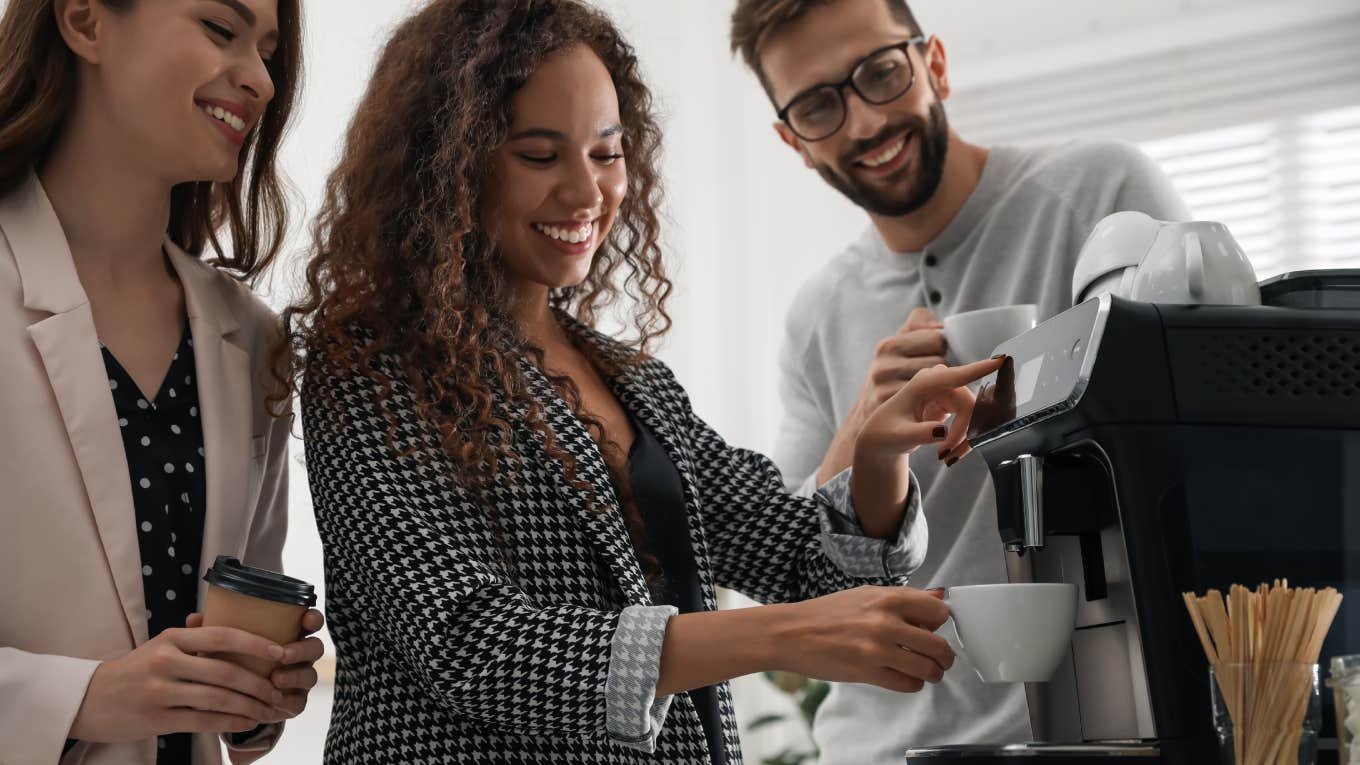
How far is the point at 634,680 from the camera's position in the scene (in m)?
0.92

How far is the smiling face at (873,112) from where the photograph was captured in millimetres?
1638

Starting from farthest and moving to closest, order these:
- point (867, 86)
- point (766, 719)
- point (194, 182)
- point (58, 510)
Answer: point (766, 719)
point (867, 86)
point (194, 182)
point (58, 510)

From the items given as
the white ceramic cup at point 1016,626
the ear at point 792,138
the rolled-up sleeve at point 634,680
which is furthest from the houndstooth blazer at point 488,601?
the ear at point 792,138

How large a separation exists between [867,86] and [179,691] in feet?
3.68

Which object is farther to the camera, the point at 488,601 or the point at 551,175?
the point at 551,175

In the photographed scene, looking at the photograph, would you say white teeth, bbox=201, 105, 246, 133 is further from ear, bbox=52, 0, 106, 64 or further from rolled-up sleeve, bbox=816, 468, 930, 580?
rolled-up sleeve, bbox=816, 468, 930, 580

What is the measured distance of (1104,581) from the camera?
2.90 feet

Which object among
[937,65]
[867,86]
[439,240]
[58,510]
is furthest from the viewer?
[937,65]

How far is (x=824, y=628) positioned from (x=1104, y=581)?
20cm

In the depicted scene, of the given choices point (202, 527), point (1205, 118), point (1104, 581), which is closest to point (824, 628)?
point (1104, 581)

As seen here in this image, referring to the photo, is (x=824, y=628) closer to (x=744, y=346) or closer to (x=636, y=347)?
(x=636, y=347)

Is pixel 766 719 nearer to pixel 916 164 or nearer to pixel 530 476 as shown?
pixel 916 164

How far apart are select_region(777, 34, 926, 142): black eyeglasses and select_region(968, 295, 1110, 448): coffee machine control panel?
0.72 metres

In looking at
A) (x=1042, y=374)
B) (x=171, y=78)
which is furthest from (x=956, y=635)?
(x=171, y=78)
